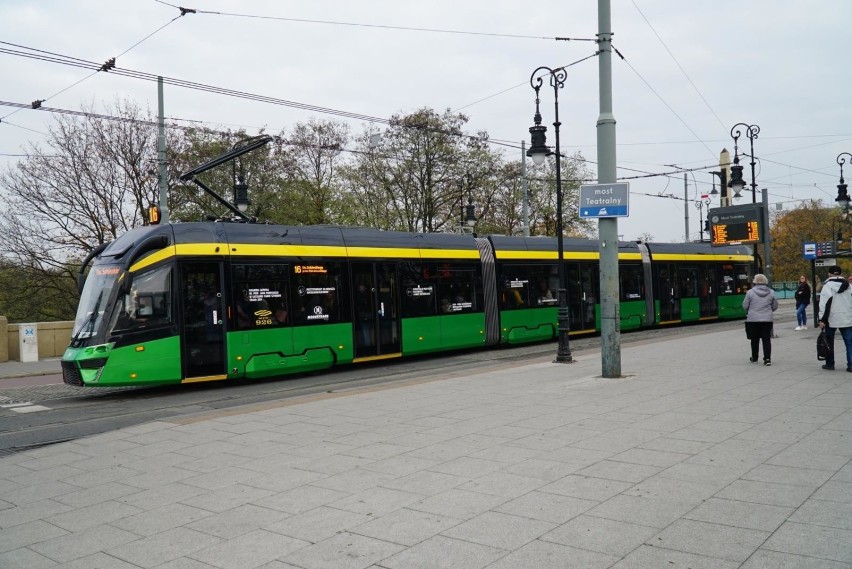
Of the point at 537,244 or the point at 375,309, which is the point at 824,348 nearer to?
the point at 375,309

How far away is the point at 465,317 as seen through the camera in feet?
61.9

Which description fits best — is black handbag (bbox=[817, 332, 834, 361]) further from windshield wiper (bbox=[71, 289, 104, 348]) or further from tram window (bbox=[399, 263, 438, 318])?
windshield wiper (bbox=[71, 289, 104, 348])

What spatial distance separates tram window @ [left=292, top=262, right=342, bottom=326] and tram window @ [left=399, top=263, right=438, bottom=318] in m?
2.12

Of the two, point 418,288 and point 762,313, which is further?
point 418,288

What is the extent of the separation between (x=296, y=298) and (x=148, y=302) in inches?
123

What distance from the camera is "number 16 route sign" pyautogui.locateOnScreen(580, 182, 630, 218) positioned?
12.3m

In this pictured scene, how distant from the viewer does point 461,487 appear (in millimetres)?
5621

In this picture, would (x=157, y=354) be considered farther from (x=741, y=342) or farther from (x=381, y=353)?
(x=741, y=342)

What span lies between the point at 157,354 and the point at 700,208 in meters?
41.6

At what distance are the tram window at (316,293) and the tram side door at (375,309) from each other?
1.92ft

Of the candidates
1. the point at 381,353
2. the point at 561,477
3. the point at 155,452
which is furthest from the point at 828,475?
the point at 381,353

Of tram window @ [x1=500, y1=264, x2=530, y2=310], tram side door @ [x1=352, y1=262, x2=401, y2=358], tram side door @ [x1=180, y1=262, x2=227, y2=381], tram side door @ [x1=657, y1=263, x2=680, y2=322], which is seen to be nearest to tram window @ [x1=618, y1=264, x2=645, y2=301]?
tram side door @ [x1=657, y1=263, x2=680, y2=322]

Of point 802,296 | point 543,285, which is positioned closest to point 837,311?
point 543,285

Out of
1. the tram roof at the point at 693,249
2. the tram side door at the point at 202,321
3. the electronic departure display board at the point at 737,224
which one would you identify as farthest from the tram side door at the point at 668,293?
→ the tram side door at the point at 202,321
